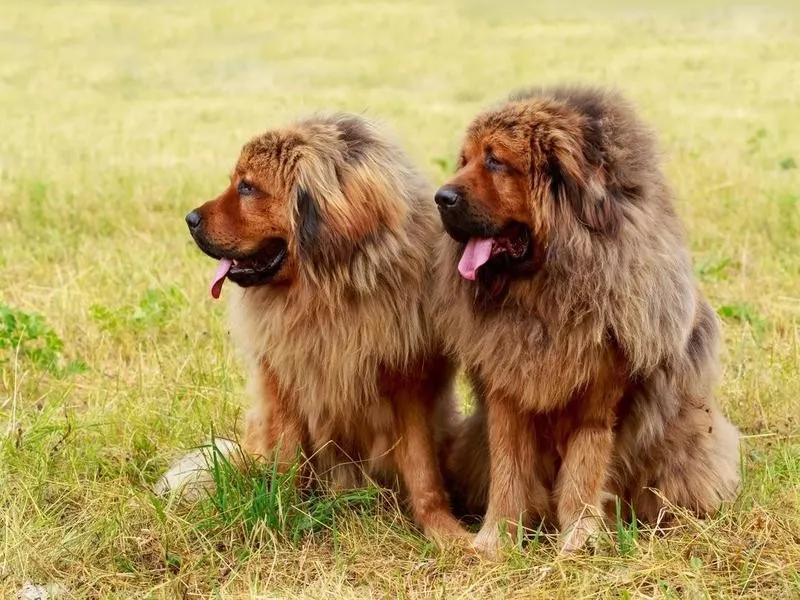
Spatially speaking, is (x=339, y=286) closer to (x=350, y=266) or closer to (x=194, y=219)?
(x=350, y=266)

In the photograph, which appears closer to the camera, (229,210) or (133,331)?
(229,210)

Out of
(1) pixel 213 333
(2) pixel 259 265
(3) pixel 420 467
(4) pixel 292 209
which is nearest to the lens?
(4) pixel 292 209

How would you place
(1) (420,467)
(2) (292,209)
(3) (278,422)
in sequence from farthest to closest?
(3) (278,422) → (1) (420,467) → (2) (292,209)

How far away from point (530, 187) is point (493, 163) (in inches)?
6.8

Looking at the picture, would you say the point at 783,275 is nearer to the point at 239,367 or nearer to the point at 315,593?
the point at 239,367

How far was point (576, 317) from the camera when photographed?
12.2 ft

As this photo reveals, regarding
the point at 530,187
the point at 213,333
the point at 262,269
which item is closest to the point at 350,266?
the point at 262,269

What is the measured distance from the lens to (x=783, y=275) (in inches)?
292

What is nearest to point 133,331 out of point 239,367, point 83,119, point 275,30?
point 239,367

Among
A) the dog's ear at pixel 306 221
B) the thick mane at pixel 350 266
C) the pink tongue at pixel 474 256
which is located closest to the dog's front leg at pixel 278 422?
the thick mane at pixel 350 266

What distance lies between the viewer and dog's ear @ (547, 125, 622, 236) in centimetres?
357

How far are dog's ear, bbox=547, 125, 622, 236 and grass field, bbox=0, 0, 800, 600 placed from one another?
45 centimetres

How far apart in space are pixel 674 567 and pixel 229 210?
223 cm

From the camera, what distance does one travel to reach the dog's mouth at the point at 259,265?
4074mm
